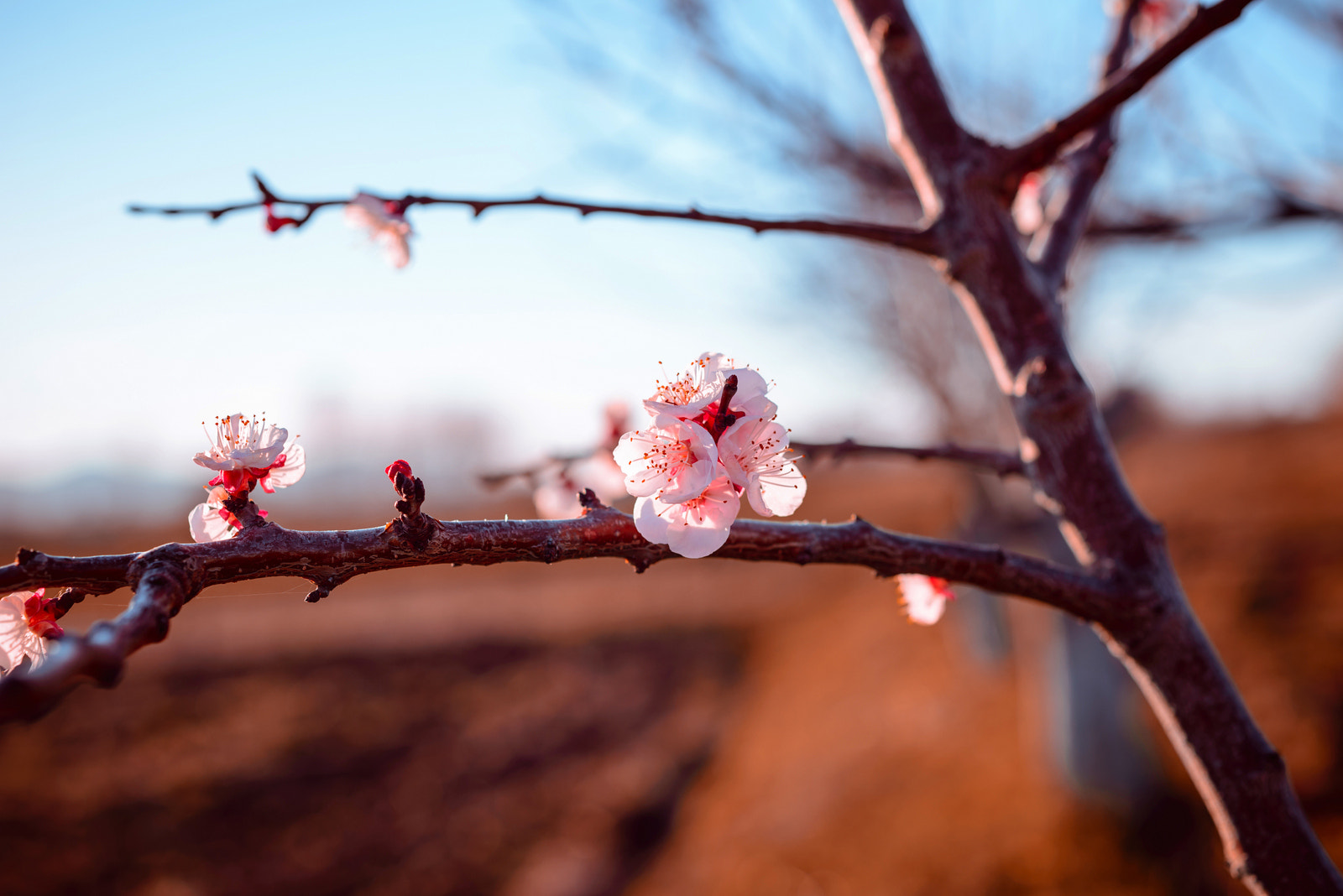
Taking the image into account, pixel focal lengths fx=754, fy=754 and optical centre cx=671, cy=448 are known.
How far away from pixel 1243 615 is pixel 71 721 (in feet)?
40.0

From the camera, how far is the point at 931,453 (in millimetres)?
1447

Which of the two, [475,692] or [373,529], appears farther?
[475,692]

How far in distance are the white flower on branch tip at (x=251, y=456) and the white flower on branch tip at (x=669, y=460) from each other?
504mm

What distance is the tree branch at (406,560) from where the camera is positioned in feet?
1.90

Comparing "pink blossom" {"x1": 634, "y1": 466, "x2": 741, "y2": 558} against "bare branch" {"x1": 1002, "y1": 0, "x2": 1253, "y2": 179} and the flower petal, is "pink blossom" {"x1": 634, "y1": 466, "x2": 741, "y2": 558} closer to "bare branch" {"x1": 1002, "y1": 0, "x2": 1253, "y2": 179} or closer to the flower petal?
the flower petal

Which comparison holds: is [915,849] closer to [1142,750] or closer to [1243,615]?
[1142,750]

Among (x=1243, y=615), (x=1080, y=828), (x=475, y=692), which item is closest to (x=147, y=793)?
(x=475, y=692)

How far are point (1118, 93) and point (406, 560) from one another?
4.21 ft

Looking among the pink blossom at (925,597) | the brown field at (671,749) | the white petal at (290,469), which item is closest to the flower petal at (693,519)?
the white petal at (290,469)

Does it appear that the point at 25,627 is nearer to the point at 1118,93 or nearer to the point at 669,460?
the point at 669,460

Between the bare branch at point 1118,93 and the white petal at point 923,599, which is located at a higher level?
the bare branch at point 1118,93

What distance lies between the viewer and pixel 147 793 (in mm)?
7535

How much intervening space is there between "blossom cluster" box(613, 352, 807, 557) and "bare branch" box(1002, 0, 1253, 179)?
694 millimetres

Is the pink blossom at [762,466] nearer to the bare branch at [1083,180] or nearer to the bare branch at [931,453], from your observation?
the bare branch at [931,453]
